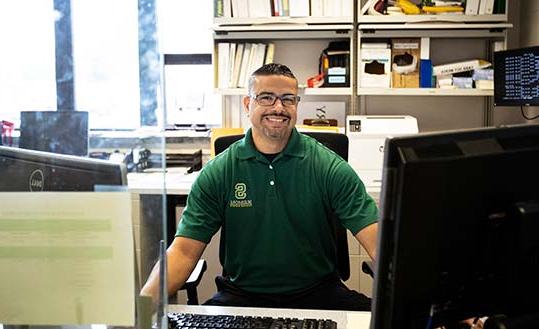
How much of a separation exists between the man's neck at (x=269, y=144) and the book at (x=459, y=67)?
1.75m

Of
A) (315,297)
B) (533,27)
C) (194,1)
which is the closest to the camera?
(315,297)

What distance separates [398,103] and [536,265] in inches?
110

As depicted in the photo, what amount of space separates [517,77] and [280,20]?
1321 millimetres

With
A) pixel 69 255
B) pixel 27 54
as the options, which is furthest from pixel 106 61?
pixel 27 54

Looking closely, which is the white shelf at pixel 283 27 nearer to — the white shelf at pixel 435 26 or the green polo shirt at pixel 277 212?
the white shelf at pixel 435 26

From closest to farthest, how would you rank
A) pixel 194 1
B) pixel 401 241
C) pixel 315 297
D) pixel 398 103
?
pixel 401 241 → pixel 315 297 → pixel 398 103 → pixel 194 1

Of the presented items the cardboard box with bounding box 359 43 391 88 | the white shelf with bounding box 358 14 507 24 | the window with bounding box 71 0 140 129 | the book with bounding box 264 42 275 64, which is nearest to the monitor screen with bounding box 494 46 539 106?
the white shelf with bounding box 358 14 507 24

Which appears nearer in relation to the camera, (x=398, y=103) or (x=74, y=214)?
(x=74, y=214)

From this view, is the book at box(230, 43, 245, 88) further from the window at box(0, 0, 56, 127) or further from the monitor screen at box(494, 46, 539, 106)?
the window at box(0, 0, 56, 127)

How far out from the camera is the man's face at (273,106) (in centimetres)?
200

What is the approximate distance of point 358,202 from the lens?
6.16ft

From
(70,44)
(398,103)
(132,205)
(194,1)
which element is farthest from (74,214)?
(194,1)

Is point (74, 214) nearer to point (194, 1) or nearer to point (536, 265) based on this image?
point (536, 265)

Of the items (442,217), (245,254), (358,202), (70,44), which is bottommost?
(245,254)
